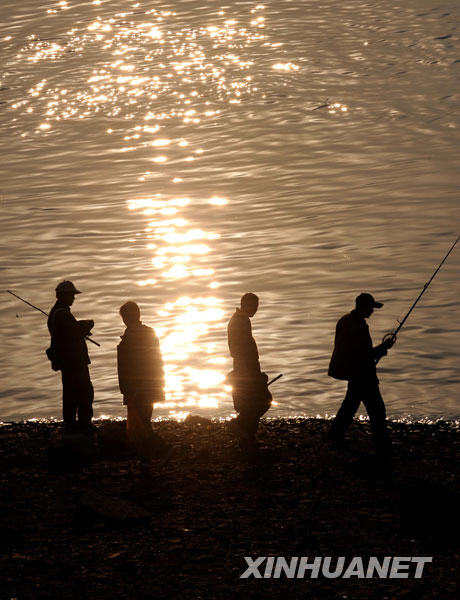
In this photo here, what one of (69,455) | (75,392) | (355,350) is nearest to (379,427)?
(355,350)

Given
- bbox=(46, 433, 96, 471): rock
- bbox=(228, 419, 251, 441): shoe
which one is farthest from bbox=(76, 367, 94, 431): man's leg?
bbox=(228, 419, 251, 441): shoe

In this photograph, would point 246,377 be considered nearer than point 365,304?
No

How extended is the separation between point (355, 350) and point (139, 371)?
2.61m

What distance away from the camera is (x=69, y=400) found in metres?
16.6

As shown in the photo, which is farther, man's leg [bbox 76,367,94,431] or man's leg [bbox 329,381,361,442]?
man's leg [bbox 76,367,94,431]

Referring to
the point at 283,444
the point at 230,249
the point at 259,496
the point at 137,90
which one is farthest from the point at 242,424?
the point at 137,90

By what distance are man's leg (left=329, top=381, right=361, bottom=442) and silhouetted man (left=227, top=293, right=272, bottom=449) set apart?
2.89 ft

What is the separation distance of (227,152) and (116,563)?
31.2 metres

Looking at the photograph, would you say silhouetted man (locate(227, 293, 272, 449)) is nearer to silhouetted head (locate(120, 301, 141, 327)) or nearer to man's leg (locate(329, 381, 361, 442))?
man's leg (locate(329, 381, 361, 442))

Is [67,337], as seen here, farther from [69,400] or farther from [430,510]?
[430,510]

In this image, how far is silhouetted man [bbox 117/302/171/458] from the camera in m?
15.8

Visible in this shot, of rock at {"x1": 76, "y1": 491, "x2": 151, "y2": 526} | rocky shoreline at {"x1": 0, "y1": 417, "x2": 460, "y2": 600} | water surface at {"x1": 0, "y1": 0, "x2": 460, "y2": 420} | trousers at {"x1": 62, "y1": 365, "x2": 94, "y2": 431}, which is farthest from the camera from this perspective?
water surface at {"x1": 0, "y1": 0, "x2": 460, "y2": 420}

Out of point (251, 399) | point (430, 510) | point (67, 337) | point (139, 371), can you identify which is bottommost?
point (430, 510)

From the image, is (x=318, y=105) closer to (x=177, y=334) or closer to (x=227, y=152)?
(x=227, y=152)
